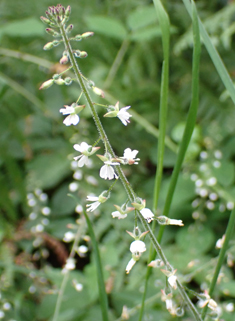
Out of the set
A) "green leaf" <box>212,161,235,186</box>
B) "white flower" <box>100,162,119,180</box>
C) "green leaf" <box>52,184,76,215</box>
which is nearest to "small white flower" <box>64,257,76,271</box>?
"white flower" <box>100,162,119,180</box>

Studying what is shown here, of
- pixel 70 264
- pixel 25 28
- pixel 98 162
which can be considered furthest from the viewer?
pixel 98 162

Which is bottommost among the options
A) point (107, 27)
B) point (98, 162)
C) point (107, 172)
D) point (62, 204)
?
point (62, 204)

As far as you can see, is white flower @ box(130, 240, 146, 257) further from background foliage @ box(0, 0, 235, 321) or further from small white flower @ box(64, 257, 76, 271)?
background foliage @ box(0, 0, 235, 321)

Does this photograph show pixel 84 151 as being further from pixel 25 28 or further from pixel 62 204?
pixel 25 28

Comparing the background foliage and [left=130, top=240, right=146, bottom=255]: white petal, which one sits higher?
[left=130, top=240, right=146, bottom=255]: white petal

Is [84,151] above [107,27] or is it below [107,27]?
below

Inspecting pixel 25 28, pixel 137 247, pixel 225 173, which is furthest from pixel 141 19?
pixel 137 247

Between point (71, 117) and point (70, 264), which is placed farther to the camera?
point (70, 264)

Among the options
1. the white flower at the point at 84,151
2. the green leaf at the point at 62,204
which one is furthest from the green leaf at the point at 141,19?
the white flower at the point at 84,151
